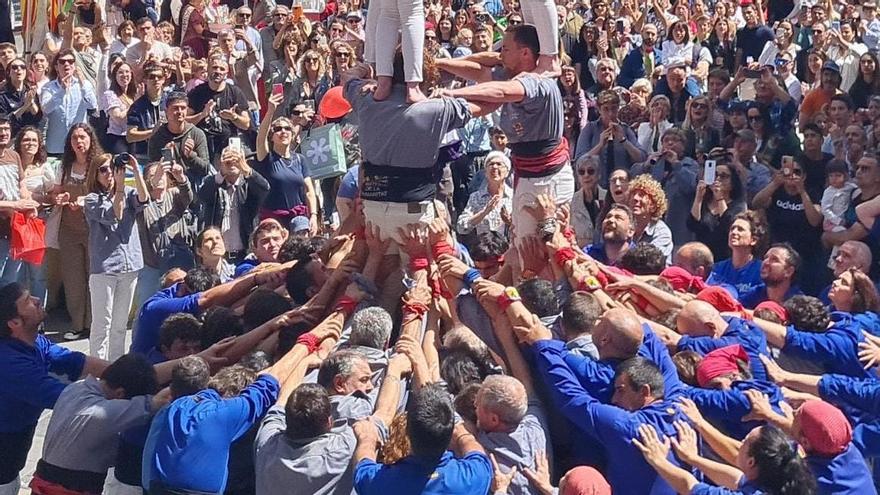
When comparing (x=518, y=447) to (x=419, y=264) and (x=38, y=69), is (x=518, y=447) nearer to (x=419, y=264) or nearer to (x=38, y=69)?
(x=419, y=264)

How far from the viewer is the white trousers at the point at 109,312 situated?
1010 centimetres

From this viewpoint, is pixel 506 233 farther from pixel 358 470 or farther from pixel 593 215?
pixel 358 470

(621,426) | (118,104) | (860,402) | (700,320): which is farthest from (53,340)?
(860,402)

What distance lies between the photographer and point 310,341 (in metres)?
7.02

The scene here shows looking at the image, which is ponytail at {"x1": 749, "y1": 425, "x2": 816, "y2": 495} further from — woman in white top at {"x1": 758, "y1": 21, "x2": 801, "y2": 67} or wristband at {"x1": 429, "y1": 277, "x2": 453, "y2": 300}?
woman in white top at {"x1": 758, "y1": 21, "x2": 801, "y2": 67}

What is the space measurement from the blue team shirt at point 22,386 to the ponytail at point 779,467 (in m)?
3.49

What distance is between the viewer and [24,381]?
6.91 metres

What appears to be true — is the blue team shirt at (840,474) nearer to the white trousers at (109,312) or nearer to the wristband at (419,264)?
the wristband at (419,264)

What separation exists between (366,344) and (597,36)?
944 cm

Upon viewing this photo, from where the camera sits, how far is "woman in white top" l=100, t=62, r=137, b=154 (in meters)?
12.7

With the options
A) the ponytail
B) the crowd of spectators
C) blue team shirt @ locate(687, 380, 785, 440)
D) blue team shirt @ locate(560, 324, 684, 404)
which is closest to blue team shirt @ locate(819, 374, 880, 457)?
the crowd of spectators

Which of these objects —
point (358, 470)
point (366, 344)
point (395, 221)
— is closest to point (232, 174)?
point (395, 221)

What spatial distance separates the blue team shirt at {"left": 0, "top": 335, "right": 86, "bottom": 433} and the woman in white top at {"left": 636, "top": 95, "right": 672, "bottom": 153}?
674 cm

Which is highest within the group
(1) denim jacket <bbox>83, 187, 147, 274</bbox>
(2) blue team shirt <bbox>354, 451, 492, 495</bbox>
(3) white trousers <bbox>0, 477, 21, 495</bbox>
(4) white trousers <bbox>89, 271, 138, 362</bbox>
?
(2) blue team shirt <bbox>354, 451, 492, 495</bbox>
